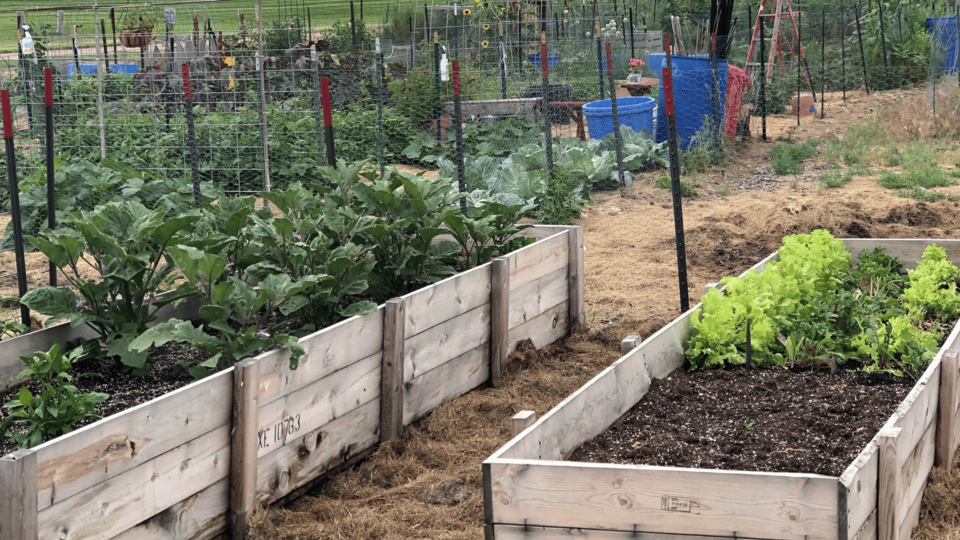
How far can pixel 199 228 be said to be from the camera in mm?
4230

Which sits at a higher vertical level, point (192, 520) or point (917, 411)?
point (917, 411)

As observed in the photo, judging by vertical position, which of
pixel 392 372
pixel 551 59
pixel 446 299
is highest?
pixel 551 59

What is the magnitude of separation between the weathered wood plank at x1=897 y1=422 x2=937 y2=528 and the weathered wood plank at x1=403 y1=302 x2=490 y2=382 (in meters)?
2.05

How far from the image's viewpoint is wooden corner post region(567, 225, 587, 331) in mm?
5535

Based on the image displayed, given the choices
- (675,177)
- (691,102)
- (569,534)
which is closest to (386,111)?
(691,102)

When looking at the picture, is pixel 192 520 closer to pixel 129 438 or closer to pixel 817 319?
pixel 129 438

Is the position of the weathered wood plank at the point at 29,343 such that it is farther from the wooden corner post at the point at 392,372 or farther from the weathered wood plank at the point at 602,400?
the weathered wood plank at the point at 602,400

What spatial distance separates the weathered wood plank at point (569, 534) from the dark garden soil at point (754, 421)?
53cm

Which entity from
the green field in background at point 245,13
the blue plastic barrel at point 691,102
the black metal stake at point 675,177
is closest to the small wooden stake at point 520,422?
the black metal stake at point 675,177

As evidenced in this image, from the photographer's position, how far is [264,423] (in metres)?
3.43

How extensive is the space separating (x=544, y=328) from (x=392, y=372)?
1.51 metres

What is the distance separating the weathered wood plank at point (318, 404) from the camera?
3467 mm

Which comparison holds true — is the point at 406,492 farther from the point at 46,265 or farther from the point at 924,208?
the point at 924,208

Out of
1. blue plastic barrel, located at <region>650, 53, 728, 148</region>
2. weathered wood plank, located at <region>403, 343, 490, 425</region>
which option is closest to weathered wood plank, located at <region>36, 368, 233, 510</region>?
weathered wood plank, located at <region>403, 343, 490, 425</region>
